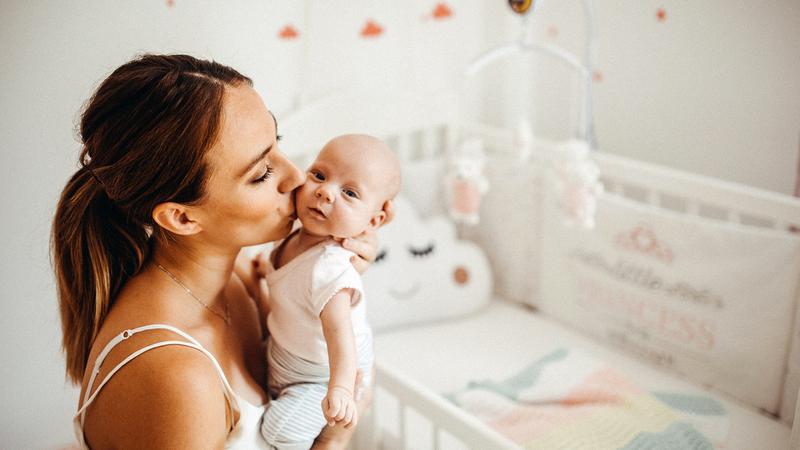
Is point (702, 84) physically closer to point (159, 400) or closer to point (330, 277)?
point (330, 277)

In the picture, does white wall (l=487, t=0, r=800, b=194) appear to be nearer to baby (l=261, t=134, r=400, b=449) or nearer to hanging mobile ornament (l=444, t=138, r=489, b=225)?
hanging mobile ornament (l=444, t=138, r=489, b=225)

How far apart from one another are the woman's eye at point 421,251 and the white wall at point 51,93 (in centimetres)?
53

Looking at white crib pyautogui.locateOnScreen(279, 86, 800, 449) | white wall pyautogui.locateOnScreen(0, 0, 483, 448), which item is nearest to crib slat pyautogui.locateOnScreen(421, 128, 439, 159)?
white crib pyautogui.locateOnScreen(279, 86, 800, 449)

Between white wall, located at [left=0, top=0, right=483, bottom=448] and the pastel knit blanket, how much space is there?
91 cm

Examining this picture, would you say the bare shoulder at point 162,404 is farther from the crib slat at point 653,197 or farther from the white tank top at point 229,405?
the crib slat at point 653,197

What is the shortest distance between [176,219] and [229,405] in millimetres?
275

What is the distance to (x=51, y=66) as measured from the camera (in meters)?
1.39

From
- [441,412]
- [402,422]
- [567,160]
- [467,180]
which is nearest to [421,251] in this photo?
[467,180]

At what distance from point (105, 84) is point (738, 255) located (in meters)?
1.34

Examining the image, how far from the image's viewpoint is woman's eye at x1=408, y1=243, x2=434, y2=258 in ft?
6.56

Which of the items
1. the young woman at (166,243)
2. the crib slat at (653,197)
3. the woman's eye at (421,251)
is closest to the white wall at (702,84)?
the crib slat at (653,197)

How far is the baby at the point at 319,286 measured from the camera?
3.38 ft

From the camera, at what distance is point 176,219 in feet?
3.12

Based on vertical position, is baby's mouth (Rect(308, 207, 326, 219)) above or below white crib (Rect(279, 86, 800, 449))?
above
